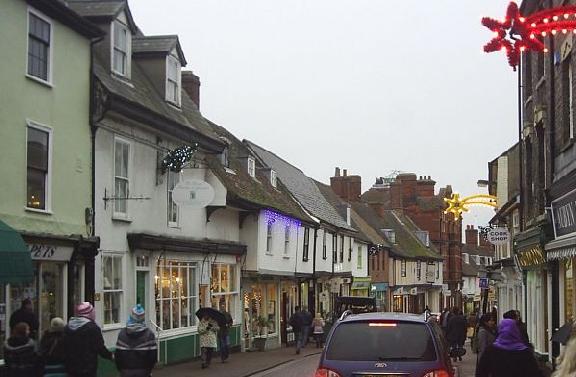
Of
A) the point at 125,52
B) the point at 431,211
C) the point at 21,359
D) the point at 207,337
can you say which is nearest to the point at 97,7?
the point at 125,52

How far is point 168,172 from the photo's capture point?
23.8 metres

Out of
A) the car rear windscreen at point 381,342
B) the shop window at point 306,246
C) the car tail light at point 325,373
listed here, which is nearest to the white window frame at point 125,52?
the car rear windscreen at point 381,342

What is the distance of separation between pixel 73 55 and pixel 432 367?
11.4 metres

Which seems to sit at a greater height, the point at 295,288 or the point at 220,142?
the point at 220,142

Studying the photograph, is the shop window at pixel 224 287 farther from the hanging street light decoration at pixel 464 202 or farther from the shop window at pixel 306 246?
the shop window at pixel 306 246

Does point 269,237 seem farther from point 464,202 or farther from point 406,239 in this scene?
point 406,239

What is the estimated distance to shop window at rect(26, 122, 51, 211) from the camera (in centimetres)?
1683

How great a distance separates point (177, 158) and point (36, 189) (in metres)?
6.09

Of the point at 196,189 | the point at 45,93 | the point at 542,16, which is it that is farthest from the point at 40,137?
the point at 542,16

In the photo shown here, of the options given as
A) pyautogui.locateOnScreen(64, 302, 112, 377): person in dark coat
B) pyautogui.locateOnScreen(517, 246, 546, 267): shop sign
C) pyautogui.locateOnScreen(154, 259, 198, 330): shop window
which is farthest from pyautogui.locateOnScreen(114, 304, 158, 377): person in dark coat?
pyautogui.locateOnScreen(517, 246, 546, 267): shop sign

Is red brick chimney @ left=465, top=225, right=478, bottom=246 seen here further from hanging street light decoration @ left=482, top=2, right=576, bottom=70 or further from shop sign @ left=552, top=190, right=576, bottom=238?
hanging street light decoration @ left=482, top=2, right=576, bottom=70

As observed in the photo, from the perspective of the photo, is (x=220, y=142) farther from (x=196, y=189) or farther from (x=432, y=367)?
(x=432, y=367)

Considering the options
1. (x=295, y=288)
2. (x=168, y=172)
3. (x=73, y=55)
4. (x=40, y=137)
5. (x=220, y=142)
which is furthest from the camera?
(x=295, y=288)

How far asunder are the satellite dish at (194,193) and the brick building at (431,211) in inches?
2278
